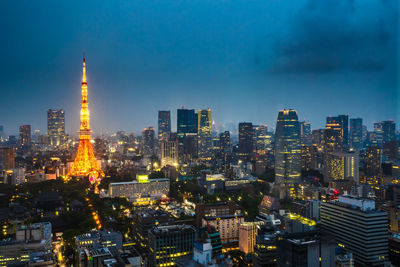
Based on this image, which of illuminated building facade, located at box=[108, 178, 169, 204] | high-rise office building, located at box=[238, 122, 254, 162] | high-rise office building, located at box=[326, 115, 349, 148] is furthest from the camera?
high-rise office building, located at box=[238, 122, 254, 162]

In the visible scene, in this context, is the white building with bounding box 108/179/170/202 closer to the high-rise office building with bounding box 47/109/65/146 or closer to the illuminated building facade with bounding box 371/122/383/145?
the illuminated building facade with bounding box 371/122/383/145

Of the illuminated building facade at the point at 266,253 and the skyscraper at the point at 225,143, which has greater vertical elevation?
the skyscraper at the point at 225,143

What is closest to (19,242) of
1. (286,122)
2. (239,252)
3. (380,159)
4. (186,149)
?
(239,252)

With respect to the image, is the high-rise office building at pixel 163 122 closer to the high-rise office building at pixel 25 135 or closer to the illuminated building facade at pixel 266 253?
the high-rise office building at pixel 25 135

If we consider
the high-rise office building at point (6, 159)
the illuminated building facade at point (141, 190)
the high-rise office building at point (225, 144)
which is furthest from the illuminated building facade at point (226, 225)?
the high-rise office building at point (225, 144)

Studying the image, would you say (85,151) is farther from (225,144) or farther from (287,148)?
(225,144)

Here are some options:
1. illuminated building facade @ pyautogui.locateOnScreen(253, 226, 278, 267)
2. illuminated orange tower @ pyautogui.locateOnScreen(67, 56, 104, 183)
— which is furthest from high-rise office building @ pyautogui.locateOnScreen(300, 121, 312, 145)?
illuminated building facade @ pyautogui.locateOnScreen(253, 226, 278, 267)
